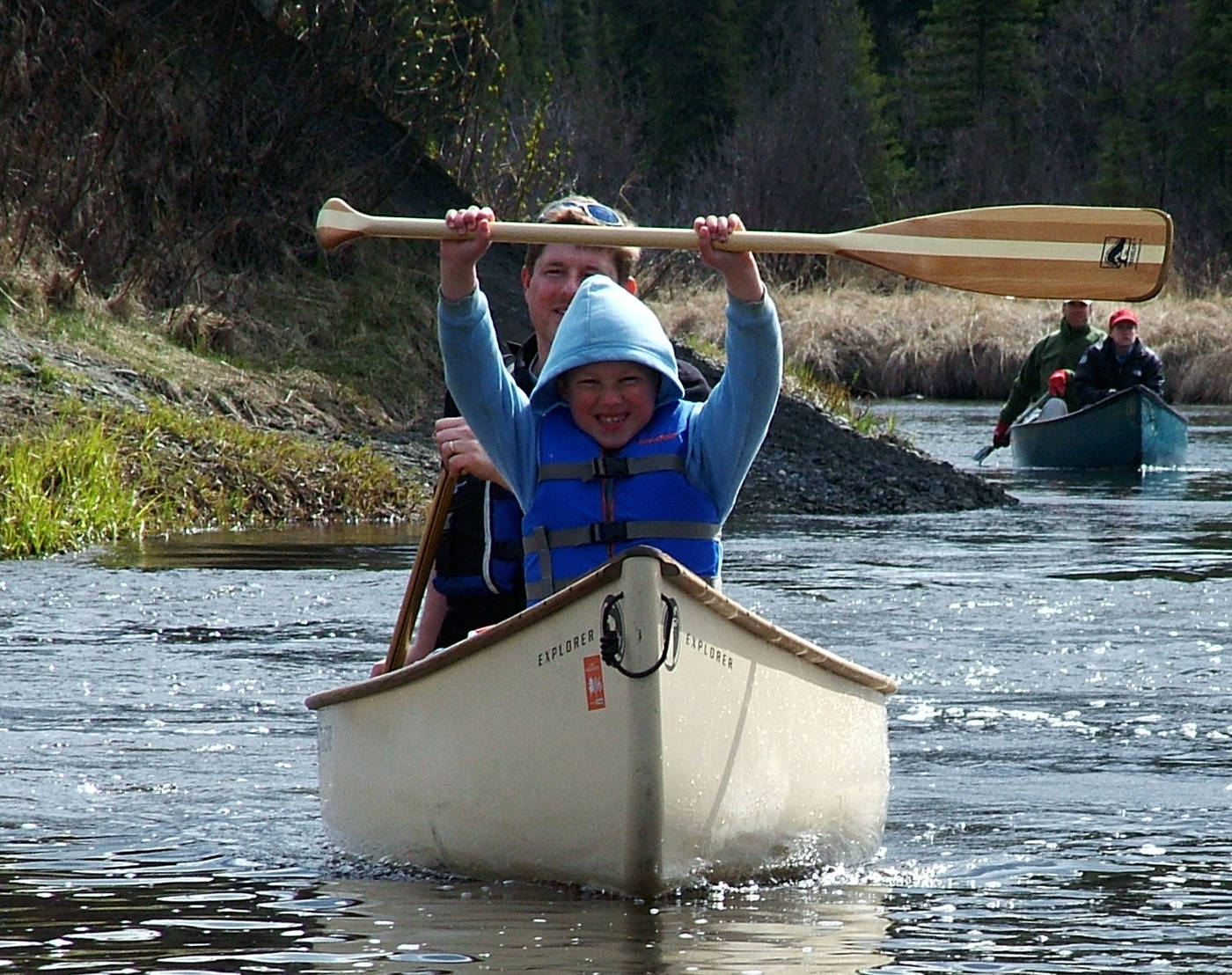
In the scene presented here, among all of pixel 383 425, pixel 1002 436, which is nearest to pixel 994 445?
pixel 1002 436

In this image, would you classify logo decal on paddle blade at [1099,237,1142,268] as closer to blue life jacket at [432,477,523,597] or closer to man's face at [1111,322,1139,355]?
blue life jacket at [432,477,523,597]

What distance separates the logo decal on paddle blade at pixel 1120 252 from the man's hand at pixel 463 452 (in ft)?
5.75

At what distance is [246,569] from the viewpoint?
1200cm

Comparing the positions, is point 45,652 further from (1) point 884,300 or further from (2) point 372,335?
(1) point 884,300

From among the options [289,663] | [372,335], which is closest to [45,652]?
[289,663]

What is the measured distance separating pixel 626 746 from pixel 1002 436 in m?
16.8

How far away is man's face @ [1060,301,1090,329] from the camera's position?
20500 millimetres

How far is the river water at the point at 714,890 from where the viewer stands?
4.96 metres

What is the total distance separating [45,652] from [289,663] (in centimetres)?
95

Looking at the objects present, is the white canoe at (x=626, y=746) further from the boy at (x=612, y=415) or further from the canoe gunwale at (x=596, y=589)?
the boy at (x=612, y=415)

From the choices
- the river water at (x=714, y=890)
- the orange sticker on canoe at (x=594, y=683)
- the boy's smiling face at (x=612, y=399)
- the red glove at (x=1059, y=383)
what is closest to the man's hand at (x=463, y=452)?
the boy's smiling face at (x=612, y=399)

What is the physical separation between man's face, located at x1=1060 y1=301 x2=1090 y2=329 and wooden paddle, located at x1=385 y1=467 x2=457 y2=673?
581 inches

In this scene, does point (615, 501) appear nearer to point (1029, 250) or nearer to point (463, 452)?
point (463, 452)

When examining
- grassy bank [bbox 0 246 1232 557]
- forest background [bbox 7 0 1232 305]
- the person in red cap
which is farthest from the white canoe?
the person in red cap
